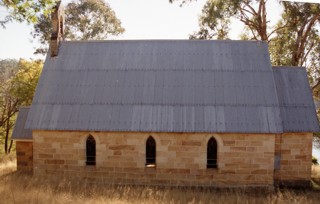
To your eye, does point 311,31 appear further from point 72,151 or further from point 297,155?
point 72,151

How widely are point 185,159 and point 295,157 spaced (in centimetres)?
499

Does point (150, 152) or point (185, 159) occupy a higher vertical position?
point (150, 152)

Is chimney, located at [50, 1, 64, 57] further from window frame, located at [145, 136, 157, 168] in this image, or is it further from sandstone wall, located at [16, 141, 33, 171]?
window frame, located at [145, 136, 157, 168]

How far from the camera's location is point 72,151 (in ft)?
51.9

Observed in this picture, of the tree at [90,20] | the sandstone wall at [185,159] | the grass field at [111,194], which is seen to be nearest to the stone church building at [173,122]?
the sandstone wall at [185,159]

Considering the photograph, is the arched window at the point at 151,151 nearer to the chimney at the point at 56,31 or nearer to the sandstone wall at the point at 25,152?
the sandstone wall at the point at 25,152

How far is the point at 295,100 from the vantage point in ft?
55.6

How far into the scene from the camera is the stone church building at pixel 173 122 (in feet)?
50.4

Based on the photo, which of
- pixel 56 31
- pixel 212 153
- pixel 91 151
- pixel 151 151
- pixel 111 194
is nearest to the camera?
pixel 111 194

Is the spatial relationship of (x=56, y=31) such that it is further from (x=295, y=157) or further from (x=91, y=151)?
(x=295, y=157)

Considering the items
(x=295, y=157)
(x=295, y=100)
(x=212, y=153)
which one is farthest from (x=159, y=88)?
(x=295, y=157)

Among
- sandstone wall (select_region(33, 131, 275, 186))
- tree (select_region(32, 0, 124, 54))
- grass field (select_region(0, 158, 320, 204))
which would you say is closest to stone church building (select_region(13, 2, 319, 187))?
sandstone wall (select_region(33, 131, 275, 186))

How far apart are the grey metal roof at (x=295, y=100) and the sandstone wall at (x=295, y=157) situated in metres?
0.44

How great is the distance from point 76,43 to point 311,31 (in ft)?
56.2
